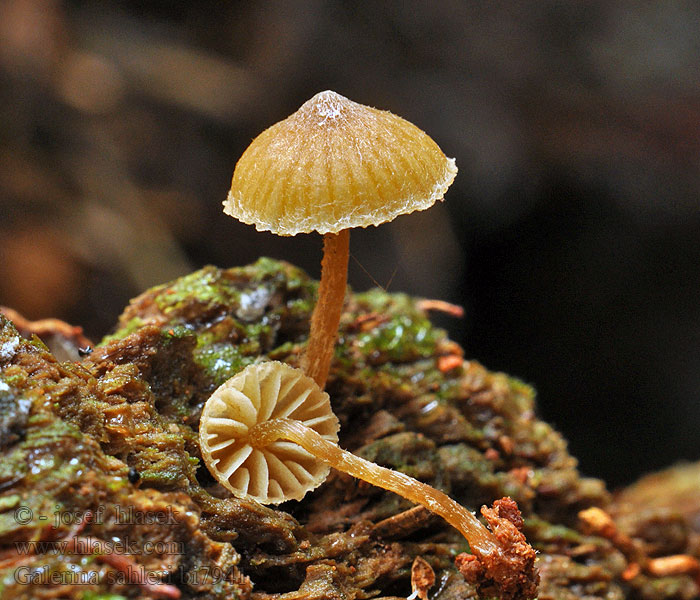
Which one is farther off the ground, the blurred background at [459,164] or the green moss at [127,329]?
the blurred background at [459,164]

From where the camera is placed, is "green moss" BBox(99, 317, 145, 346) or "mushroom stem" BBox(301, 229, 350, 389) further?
"green moss" BBox(99, 317, 145, 346)

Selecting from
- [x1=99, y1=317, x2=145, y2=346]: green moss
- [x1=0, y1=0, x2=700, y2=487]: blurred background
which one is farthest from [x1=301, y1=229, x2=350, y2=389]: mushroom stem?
[x1=0, y1=0, x2=700, y2=487]: blurred background

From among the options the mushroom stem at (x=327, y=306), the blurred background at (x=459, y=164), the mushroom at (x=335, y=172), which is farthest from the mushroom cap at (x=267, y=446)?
the blurred background at (x=459, y=164)

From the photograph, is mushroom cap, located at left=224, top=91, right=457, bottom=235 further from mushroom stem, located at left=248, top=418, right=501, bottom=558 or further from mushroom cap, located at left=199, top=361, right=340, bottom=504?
mushroom stem, located at left=248, top=418, right=501, bottom=558

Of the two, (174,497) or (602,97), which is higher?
(602,97)

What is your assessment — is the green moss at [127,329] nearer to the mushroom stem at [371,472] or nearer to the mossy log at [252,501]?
the mossy log at [252,501]

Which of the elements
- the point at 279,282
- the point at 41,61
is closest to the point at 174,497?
the point at 279,282

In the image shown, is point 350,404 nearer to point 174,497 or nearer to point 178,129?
point 174,497
